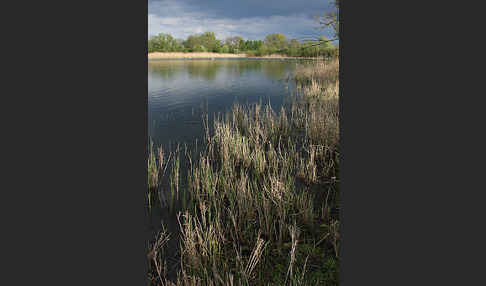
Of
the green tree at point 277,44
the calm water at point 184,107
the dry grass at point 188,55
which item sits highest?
the dry grass at point 188,55

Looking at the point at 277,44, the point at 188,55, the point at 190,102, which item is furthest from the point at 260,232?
the point at 188,55

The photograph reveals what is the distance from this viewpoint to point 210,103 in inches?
483

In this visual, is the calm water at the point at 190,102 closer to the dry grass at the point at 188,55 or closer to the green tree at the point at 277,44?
the green tree at the point at 277,44

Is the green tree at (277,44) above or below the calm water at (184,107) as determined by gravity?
above

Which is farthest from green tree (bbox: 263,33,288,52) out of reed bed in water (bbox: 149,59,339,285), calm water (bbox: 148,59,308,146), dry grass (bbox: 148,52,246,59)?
dry grass (bbox: 148,52,246,59)

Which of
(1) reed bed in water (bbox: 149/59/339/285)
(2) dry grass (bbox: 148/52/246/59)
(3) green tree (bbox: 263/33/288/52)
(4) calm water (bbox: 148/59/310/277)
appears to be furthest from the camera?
(2) dry grass (bbox: 148/52/246/59)

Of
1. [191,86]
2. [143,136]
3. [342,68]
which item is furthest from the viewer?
[191,86]

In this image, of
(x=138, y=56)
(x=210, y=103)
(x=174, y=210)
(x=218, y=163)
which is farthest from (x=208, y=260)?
(x=210, y=103)

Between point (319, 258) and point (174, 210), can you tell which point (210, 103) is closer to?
point (174, 210)

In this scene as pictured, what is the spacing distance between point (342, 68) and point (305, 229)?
8.22 ft

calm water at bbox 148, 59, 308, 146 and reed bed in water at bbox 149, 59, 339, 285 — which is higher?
calm water at bbox 148, 59, 308, 146

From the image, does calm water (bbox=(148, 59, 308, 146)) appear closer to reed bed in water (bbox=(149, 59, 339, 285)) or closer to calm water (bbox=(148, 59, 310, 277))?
calm water (bbox=(148, 59, 310, 277))

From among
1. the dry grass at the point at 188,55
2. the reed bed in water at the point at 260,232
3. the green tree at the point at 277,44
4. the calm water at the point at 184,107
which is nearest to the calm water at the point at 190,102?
the calm water at the point at 184,107

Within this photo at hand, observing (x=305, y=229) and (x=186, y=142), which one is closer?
(x=305, y=229)
